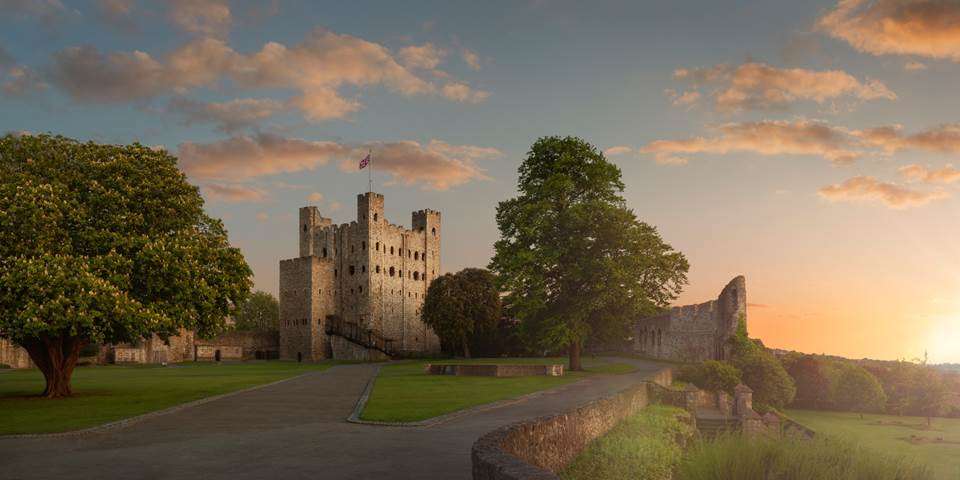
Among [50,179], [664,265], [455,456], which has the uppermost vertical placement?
[50,179]

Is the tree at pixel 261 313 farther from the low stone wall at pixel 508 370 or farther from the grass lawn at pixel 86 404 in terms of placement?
the grass lawn at pixel 86 404

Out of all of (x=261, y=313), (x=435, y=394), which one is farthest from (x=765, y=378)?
(x=261, y=313)

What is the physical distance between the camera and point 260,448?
15.1 m

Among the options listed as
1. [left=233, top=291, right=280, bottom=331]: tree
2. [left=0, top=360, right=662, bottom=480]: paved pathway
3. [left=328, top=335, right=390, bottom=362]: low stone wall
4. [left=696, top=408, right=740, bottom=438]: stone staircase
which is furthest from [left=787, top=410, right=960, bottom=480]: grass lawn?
[left=233, top=291, right=280, bottom=331]: tree

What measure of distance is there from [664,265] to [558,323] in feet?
24.4

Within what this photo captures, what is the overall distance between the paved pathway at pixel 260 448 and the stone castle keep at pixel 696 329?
32.9 m

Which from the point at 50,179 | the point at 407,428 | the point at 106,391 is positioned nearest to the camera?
the point at 407,428

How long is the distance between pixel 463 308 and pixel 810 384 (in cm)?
3743

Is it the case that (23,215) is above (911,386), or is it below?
above

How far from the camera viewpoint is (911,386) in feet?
181

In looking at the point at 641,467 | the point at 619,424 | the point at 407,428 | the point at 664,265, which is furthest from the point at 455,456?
the point at 664,265

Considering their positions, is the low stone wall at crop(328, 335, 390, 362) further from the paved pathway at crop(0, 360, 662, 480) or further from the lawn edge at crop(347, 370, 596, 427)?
the paved pathway at crop(0, 360, 662, 480)

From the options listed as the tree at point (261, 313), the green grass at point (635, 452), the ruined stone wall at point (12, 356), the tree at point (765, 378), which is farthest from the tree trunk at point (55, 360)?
the tree at point (261, 313)

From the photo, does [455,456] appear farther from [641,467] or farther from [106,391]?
[106,391]
